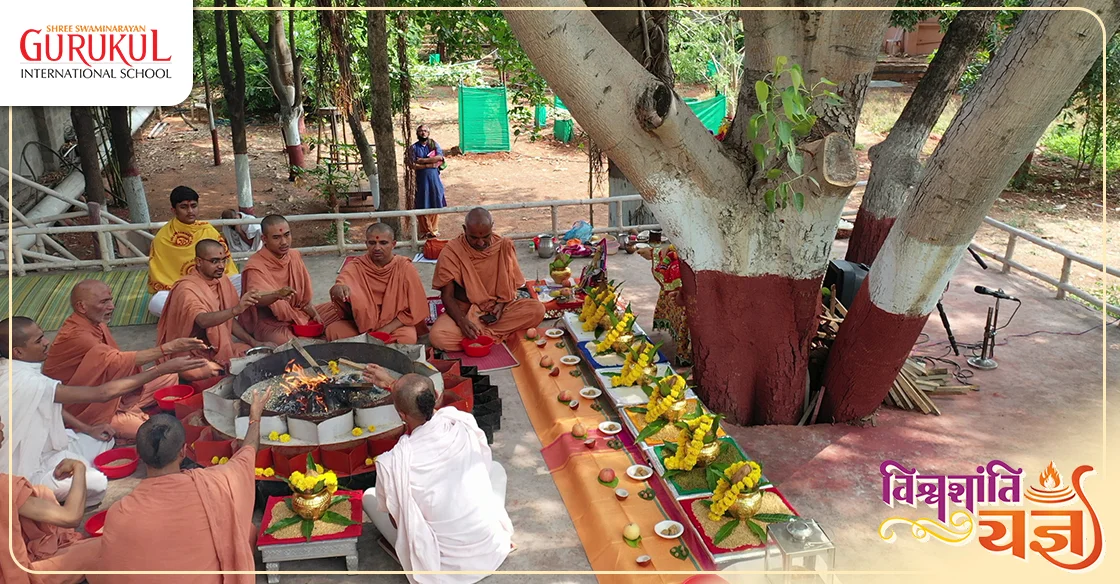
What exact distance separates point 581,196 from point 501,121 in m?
3.70

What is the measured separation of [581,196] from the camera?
1759 centimetres

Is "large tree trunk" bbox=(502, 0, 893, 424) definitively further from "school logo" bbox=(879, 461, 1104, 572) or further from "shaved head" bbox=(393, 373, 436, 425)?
"shaved head" bbox=(393, 373, 436, 425)

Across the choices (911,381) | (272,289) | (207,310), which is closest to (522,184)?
(272,289)

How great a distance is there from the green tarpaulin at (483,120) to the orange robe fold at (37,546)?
15539 mm

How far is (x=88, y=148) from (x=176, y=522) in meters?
9.78

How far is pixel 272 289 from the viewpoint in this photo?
7.52m

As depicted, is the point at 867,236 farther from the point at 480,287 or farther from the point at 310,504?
the point at 310,504

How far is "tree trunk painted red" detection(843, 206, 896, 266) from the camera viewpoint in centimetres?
909

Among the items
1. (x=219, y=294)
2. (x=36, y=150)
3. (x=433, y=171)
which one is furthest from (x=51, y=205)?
(x=219, y=294)

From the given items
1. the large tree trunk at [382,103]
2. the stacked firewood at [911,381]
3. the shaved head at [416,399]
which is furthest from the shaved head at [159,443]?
the large tree trunk at [382,103]

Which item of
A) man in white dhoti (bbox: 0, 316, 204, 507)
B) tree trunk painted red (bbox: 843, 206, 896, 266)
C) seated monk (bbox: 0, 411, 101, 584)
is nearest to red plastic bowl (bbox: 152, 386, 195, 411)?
man in white dhoti (bbox: 0, 316, 204, 507)

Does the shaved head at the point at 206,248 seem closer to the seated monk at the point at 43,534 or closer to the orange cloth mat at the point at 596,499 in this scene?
the seated monk at the point at 43,534

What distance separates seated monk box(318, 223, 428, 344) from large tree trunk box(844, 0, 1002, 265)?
14.2ft

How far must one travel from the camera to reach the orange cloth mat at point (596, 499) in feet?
15.9
